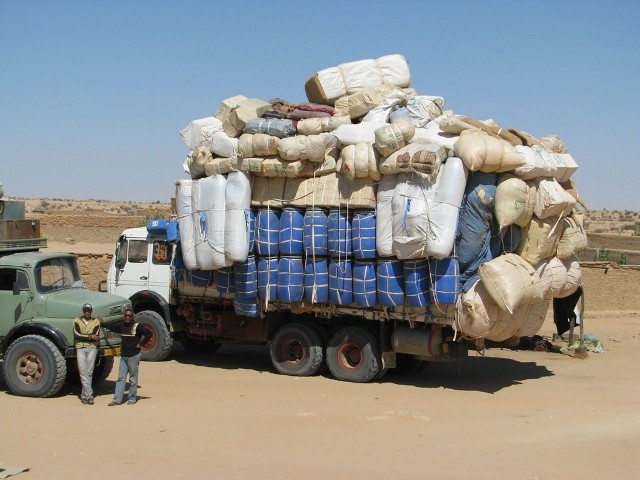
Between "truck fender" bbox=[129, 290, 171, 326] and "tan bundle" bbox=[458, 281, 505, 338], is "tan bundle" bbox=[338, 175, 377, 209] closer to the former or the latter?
"tan bundle" bbox=[458, 281, 505, 338]

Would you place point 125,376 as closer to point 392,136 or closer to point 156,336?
point 156,336

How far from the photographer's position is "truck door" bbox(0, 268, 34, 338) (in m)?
12.8

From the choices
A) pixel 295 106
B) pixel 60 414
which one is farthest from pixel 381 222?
pixel 60 414

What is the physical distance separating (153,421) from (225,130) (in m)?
5.78

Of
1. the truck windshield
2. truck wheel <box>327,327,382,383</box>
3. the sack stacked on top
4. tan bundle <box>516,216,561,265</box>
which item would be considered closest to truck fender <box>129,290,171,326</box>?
the sack stacked on top

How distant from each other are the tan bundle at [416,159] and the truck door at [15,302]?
5501mm

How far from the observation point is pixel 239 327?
52.4 feet

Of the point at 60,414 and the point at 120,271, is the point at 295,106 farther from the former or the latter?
the point at 60,414

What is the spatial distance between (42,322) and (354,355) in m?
5.02

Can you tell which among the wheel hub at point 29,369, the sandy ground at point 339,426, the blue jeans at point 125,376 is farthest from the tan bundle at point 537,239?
the wheel hub at point 29,369

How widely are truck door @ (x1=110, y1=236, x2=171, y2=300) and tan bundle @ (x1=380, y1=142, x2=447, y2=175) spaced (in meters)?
5.18

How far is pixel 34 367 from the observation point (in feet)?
41.0

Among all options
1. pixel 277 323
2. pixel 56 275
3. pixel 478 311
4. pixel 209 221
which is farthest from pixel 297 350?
pixel 56 275

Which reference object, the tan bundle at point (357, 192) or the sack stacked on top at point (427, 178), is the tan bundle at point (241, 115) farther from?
the tan bundle at point (357, 192)
